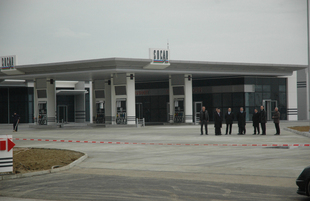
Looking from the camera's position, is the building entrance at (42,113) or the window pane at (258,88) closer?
the building entrance at (42,113)

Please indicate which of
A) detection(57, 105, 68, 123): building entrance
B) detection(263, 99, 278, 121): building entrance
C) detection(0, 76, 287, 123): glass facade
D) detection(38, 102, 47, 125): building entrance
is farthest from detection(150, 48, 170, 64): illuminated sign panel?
detection(57, 105, 68, 123): building entrance

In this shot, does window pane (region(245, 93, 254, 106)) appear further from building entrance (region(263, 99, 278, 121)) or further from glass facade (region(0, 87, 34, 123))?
glass facade (region(0, 87, 34, 123))

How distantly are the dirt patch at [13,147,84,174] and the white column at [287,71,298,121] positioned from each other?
3434 cm

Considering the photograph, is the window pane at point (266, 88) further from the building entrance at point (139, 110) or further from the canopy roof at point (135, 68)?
the building entrance at point (139, 110)

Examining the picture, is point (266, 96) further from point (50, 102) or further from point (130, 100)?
point (50, 102)

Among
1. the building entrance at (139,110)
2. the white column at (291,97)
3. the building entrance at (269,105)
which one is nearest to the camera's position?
the building entrance at (269,105)

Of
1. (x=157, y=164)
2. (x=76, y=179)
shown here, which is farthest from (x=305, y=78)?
(x=76, y=179)

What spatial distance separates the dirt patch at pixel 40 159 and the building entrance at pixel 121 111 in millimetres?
20874

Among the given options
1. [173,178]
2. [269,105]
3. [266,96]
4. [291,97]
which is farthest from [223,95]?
[173,178]

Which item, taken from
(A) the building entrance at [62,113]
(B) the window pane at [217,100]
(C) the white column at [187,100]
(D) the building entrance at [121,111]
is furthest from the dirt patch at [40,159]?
(A) the building entrance at [62,113]

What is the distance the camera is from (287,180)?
29.9 feet

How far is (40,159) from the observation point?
13.2m

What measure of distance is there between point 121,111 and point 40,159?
938 inches

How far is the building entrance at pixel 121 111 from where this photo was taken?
36.8m
